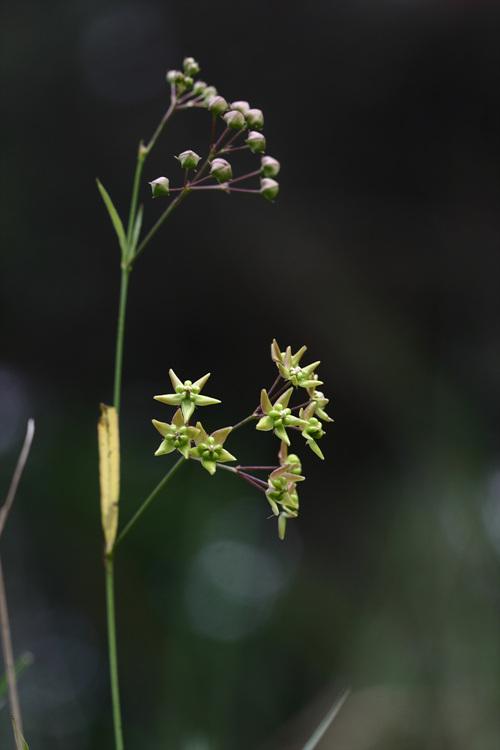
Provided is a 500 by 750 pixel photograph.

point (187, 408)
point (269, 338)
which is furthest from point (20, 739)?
point (269, 338)

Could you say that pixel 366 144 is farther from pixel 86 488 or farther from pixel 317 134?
pixel 86 488

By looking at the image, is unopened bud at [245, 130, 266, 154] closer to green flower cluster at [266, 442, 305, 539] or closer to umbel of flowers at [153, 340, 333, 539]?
umbel of flowers at [153, 340, 333, 539]

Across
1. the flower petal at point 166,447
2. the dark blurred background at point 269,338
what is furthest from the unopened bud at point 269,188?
the dark blurred background at point 269,338

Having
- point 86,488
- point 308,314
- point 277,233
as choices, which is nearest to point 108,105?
point 277,233

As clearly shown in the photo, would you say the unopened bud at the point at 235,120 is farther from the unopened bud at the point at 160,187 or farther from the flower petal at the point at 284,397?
the flower petal at the point at 284,397

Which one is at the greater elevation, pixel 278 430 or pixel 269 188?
pixel 269 188

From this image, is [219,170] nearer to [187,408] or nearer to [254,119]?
[254,119]

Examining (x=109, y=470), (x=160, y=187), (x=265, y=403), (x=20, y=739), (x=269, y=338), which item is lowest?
(x=20, y=739)
